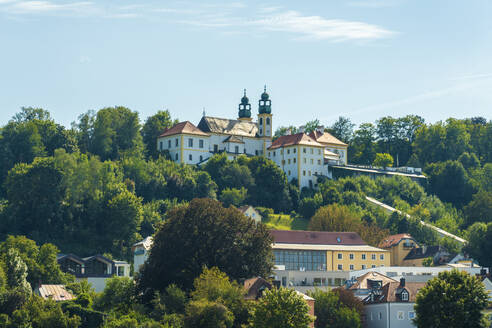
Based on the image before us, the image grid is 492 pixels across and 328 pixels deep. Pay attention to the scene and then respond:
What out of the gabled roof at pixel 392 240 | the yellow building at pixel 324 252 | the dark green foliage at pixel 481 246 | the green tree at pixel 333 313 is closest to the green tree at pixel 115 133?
the yellow building at pixel 324 252

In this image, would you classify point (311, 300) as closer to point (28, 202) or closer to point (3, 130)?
point (28, 202)

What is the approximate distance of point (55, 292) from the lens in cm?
8275

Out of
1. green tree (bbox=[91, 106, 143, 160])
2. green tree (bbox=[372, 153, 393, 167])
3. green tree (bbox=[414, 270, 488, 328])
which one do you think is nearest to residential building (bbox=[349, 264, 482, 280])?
green tree (bbox=[414, 270, 488, 328])

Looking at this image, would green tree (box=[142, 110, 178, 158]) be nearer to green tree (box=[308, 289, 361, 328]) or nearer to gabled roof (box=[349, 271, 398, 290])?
gabled roof (box=[349, 271, 398, 290])

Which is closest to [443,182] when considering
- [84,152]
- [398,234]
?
[398,234]

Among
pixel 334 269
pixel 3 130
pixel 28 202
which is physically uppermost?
pixel 3 130

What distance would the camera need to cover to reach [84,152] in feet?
434

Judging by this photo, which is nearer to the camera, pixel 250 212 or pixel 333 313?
pixel 333 313

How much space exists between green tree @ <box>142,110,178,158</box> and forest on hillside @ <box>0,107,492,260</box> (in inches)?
10.5

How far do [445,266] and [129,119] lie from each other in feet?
179

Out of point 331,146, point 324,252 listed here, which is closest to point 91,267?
point 324,252

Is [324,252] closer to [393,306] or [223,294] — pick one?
[393,306]

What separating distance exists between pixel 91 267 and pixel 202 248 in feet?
76.3

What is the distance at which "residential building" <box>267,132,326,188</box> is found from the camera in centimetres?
13975
